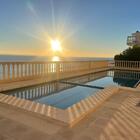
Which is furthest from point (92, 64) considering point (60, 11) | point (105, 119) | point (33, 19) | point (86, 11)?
point (105, 119)

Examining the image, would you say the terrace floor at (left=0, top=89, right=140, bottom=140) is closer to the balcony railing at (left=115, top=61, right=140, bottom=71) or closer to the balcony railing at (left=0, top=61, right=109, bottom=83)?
the balcony railing at (left=0, top=61, right=109, bottom=83)

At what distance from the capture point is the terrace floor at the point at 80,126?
2186 millimetres

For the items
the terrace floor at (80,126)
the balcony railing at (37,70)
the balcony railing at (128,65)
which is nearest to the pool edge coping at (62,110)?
the terrace floor at (80,126)

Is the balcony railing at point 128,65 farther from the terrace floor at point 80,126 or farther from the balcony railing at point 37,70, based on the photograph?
the terrace floor at point 80,126

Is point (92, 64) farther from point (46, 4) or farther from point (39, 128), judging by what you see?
point (39, 128)

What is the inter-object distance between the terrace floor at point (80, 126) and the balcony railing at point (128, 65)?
1144cm

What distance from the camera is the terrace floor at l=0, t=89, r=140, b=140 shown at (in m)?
2.19

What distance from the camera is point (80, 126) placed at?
252cm

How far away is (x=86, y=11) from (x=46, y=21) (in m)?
2.81

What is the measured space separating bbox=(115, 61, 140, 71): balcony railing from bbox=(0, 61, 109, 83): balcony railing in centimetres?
554

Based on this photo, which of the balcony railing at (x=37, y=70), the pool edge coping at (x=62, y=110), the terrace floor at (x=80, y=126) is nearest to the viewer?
the terrace floor at (x=80, y=126)

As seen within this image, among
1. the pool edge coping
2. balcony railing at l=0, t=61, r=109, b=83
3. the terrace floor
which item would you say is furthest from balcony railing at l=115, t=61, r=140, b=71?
the terrace floor

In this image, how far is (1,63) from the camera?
5.18 metres

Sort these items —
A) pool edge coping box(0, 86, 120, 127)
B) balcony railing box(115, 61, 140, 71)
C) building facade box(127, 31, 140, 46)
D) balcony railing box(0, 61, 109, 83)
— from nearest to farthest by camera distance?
1. pool edge coping box(0, 86, 120, 127)
2. balcony railing box(0, 61, 109, 83)
3. balcony railing box(115, 61, 140, 71)
4. building facade box(127, 31, 140, 46)
